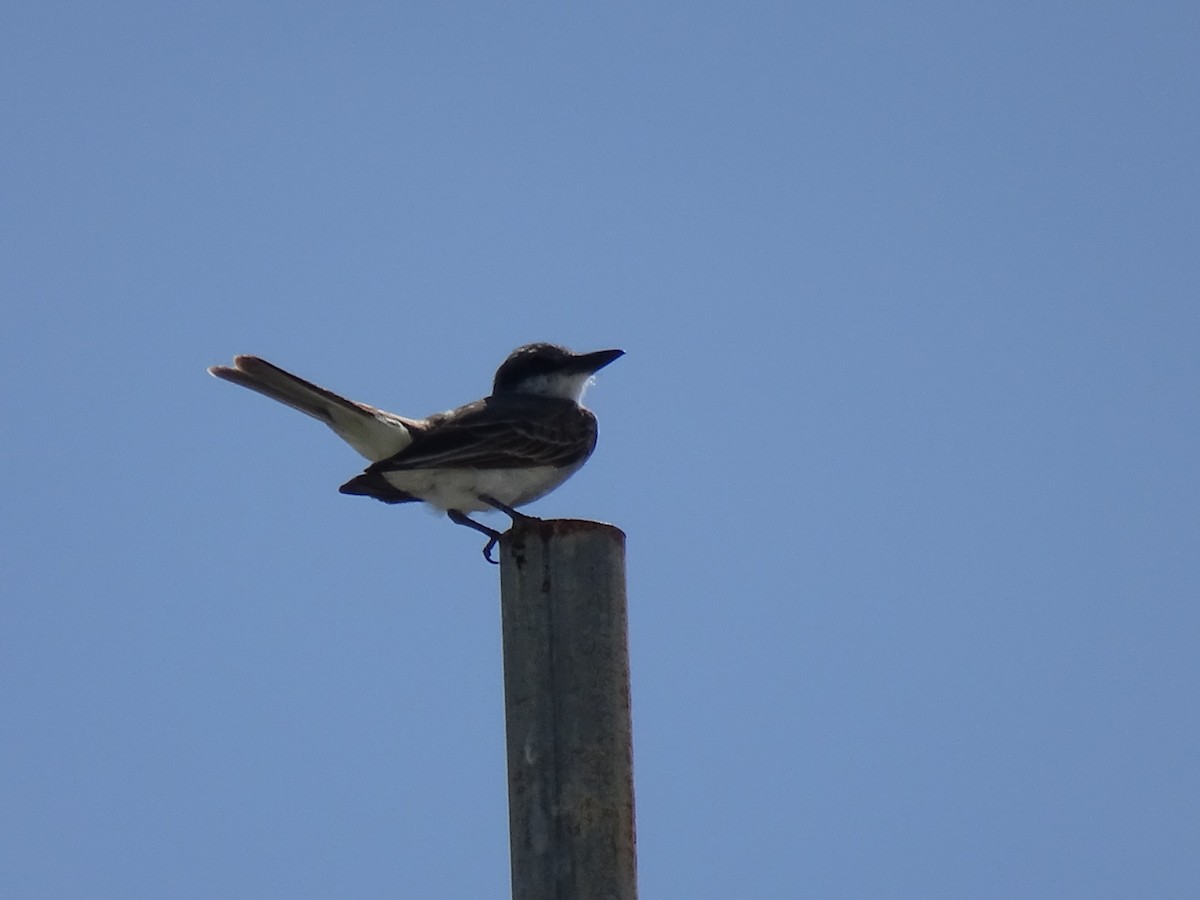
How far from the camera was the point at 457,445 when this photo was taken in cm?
870

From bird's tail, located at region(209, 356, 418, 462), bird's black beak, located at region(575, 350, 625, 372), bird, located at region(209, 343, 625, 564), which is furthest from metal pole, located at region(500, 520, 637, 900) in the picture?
bird's black beak, located at region(575, 350, 625, 372)

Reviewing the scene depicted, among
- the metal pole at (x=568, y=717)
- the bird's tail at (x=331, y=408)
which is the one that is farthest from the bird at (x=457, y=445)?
the metal pole at (x=568, y=717)

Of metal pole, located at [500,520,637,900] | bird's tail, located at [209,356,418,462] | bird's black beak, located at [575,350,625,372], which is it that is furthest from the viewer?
bird's black beak, located at [575,350,625,372]

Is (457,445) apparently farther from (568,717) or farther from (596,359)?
(568,717)

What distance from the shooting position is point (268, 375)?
27.2 ft

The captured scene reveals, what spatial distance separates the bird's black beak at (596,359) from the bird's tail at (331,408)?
1569mm

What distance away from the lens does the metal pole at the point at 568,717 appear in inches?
198

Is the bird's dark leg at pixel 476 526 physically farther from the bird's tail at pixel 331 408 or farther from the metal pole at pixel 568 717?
the metal pole at pixel 568 717

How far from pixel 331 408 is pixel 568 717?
396 cm

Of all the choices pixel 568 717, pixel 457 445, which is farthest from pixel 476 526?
pixel 568 717

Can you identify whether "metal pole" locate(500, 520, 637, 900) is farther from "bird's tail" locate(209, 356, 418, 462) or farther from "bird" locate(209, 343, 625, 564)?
"bird's tail" locate(209, 356, 418, 462)

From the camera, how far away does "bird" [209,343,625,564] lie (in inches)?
334

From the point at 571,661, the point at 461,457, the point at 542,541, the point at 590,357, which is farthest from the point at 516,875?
the point at 590,357

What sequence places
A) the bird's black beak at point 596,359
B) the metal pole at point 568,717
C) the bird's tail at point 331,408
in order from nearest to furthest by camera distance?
the metal pole at point 568,717, the bird's tail at point 331,408, the bird's black beak at point 596,359
